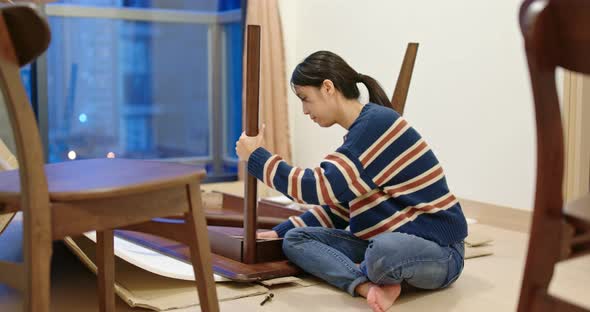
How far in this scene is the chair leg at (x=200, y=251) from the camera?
1.40 meters

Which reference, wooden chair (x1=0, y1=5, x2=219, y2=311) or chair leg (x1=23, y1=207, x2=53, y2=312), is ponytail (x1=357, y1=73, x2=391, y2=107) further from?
chair leg (x1=23, y1=207, x2=53, y2=312)

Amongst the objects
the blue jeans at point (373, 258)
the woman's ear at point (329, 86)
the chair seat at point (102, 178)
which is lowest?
the blue jeans at point (373, 258)

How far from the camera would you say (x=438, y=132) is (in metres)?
3.39

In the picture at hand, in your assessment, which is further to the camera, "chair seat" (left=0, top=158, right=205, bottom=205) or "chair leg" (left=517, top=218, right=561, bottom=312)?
"chair seat" (left=0, top=158, right=205, bottom=205)

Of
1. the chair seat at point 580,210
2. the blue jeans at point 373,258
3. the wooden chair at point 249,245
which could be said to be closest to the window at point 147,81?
the wooden chair at point 249,245

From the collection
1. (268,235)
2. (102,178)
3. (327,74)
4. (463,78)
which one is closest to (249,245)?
(268,235)

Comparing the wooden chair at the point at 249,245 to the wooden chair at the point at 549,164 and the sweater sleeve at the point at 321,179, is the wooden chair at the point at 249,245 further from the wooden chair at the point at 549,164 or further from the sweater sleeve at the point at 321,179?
the wooden chair at the point at 549,164

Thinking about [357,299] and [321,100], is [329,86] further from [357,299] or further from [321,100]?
[357,299]

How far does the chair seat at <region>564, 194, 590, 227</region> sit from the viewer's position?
0.87m

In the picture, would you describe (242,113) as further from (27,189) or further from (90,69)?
(27,189)

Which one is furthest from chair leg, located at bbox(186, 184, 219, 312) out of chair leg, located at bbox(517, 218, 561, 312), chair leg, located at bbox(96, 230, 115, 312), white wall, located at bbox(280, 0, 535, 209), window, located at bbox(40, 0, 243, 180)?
window, located at bbox(40, 0, 243, 180)

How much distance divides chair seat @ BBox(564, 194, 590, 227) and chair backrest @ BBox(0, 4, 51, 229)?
77cm

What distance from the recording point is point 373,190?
1985 millimetres

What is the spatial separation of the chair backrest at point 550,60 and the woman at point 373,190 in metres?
0.99
